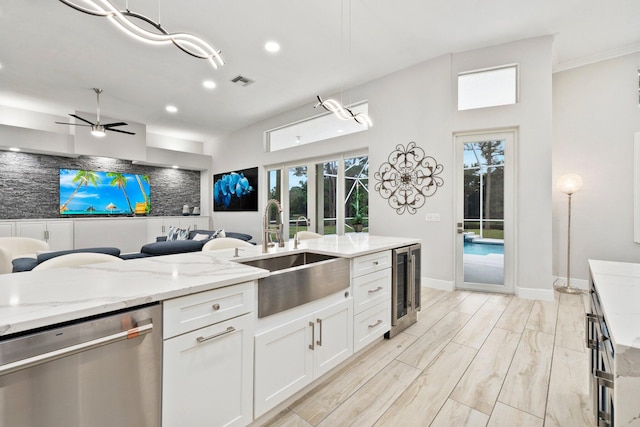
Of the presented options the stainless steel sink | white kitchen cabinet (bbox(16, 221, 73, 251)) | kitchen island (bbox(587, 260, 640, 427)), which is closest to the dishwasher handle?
the stainless steel sink

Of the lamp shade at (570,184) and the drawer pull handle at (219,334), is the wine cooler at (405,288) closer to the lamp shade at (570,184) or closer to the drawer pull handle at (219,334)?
the drawer pull handle at (219,334)

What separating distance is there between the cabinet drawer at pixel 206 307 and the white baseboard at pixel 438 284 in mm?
3233

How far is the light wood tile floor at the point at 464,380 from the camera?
153cm

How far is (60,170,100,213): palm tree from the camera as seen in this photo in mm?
5941

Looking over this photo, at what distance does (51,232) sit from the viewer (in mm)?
5340

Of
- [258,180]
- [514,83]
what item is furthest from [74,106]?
[514,83]

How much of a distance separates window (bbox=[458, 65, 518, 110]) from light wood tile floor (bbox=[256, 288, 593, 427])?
270 centimetres

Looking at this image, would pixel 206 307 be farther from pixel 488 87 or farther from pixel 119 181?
pixel 119 181

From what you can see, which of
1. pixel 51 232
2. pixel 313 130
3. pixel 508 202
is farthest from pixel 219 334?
pixel 51 232

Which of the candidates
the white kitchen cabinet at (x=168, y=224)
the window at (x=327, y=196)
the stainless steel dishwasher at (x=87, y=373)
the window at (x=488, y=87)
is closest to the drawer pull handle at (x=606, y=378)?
the stainless steel dishwasher at (x=87, y=373)

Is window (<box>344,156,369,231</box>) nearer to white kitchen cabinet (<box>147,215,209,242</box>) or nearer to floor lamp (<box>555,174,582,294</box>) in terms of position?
floor lamp (<box>555,174,582,294</box>)

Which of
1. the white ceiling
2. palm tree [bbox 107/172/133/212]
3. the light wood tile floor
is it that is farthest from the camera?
palm tree [bbox 107/172/133/212]

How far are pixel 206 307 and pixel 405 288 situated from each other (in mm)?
1928

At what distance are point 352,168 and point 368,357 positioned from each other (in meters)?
3.39
